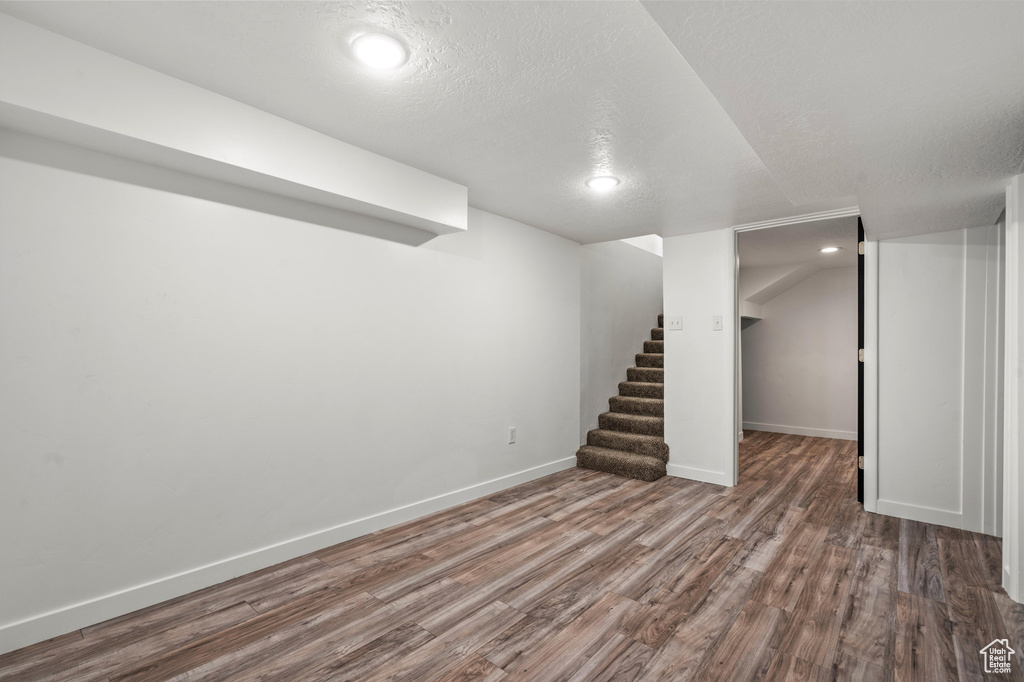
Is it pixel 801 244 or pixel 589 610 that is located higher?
pixel 801 244

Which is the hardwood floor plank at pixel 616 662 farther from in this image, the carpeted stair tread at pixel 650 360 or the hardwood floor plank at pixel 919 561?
the carpeted stair tread at pixel 650 360

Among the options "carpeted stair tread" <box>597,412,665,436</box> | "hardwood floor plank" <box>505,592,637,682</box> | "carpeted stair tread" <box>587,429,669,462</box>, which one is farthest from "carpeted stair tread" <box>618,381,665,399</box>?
"hardwood floor plank" <box>505,592,637,682</box>

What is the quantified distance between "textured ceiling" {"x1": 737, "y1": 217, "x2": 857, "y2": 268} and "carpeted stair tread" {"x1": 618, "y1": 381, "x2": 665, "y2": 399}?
1.78 metres

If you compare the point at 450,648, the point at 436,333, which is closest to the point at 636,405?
the point at 436,333

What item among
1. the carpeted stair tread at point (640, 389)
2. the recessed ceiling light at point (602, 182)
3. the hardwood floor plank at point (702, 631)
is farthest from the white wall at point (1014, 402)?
the carpeted stair tread at point (640, 389)

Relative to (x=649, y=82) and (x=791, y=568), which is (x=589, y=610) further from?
(x=649, y=82)

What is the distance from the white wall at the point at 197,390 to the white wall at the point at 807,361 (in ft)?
16.3

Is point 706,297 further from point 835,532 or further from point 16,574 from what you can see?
point 16,574

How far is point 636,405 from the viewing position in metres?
4.98

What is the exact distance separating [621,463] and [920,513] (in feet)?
7.05

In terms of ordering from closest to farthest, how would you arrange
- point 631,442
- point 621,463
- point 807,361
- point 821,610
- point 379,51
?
point 379,51 < point 821,610 < point 621,463 < point 631,442 < point 807,361

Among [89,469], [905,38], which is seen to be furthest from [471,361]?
[905,38]

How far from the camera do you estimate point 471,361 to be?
3.67m

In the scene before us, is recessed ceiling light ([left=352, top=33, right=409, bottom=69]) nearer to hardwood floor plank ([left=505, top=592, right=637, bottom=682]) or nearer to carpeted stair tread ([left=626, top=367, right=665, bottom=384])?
hardwood floor plank ([left=505, top=592, right=637, bottom=682])
